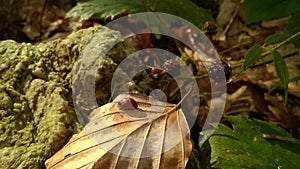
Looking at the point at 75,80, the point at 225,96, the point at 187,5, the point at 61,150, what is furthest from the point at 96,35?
the point at 225,96

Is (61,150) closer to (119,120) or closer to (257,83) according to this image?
(119,120)

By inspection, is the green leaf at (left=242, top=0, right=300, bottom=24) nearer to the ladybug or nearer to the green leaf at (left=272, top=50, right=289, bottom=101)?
the green leaf at (left=272, top=50, right=289, bottom=101)

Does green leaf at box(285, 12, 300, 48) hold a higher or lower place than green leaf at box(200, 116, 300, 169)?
higher

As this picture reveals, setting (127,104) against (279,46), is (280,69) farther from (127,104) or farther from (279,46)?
(127,104)

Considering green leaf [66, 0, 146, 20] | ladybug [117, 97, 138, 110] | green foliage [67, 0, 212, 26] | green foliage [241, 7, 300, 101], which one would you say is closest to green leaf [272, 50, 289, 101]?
green foliage [241, 7, 300, 101]

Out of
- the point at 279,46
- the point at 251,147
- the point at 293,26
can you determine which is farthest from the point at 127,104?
the point at 293,26
